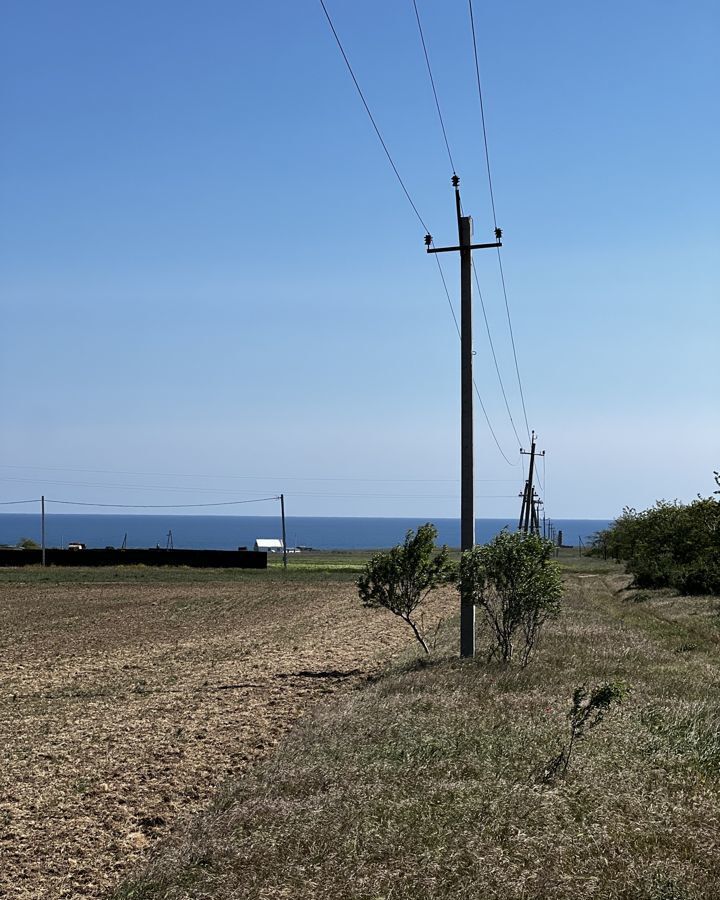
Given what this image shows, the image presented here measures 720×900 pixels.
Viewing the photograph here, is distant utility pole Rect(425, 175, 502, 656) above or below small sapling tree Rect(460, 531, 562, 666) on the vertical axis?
above

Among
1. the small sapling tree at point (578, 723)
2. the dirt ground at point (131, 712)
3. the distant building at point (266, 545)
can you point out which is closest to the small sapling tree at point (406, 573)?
the dirt ground at point (131, 712)

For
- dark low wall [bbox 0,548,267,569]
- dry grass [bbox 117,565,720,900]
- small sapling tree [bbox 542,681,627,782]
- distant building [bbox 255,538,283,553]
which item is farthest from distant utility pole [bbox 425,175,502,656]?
distant building [bbox 255,538,283,553]

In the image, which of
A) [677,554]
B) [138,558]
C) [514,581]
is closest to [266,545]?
[138,558]

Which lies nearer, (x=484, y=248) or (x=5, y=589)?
(x=484, y=248)

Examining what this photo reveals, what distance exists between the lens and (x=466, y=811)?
888cm

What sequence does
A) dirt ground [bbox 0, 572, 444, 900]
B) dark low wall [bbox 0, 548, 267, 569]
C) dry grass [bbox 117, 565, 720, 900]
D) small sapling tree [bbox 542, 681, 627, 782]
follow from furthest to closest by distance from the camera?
dark low wall [bbox 0, 548, 267, 569]
small sapling tree [bbox 542, 681, 627, 782]
dirt ground [bbox 0, 572, 444, 900]
dry grass [bbox 117, 565, 720, 900]

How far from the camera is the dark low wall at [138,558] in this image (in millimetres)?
78750

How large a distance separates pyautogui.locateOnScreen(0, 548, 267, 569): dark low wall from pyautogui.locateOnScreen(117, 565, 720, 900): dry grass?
68441 millimetres

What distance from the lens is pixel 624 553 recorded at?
261ft

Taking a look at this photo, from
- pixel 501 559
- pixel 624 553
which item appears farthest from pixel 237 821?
pixel 624 553

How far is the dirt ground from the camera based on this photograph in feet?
30.1

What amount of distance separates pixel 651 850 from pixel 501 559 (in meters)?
10.4

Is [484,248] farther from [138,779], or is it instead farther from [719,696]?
[138,779]

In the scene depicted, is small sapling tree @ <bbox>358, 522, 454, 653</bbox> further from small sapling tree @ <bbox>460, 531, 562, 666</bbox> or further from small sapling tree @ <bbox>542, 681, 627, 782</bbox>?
small sapling tree @ <bbox>542, 681, 627, 782</bbox>
